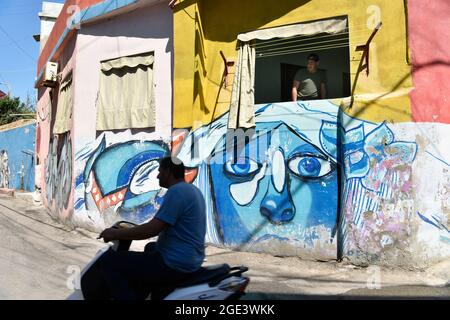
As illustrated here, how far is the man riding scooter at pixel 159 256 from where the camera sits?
10.3 ft

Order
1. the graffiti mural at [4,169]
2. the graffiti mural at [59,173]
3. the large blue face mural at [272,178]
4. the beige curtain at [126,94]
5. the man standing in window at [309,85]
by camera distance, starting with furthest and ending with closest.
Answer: the graffiti mural at [4,169], the graffiti mural at [59,173], the beige curtain at [126,94], the man standing in window at [309,85], the large blue face mural at [272,178]

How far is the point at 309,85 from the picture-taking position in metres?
7.87

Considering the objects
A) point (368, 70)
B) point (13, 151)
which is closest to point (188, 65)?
point (368, 70)

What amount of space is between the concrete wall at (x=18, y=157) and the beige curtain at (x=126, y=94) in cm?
1070

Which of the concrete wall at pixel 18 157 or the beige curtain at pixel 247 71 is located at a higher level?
the beige curtain at pixel 247 71

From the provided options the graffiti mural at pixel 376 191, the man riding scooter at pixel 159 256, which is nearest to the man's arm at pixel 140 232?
the man riding scooter at pixel 159 256

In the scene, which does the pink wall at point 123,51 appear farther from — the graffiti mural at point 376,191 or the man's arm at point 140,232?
the man's arm at point 140,232

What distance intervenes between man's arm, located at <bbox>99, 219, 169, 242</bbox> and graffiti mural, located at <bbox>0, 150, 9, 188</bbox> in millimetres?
21903

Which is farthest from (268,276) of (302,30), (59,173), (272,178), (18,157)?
(18,157)

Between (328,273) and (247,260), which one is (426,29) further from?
(247,260)

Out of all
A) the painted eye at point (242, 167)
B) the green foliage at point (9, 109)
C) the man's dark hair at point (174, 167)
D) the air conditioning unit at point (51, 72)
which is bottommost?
the painted eye at point (242, 167)
